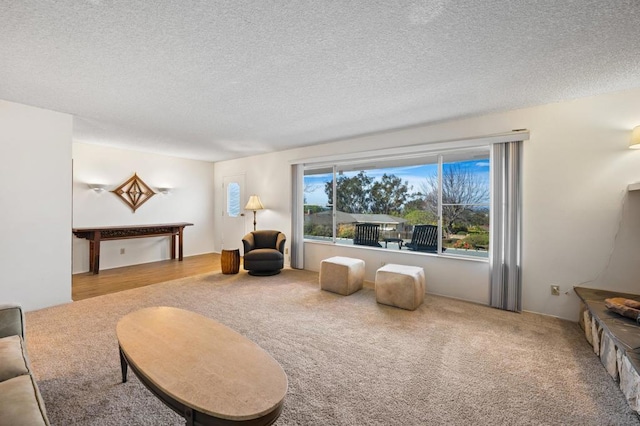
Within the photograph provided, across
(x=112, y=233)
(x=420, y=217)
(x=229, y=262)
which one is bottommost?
(x=229, y=262)

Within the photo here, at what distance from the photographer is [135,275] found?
4.91m

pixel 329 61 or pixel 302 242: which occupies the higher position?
pixel 329 61

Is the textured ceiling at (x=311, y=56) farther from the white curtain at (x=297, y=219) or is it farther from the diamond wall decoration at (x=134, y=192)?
the diamond wall decoration at (x=134, y=192)

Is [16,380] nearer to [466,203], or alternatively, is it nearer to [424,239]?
[424,239]

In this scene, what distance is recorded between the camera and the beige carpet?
168cm

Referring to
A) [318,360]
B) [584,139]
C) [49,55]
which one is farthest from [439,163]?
[49,55]

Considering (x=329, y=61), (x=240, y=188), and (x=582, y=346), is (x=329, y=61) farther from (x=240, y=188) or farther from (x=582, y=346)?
(x=240, y=188)

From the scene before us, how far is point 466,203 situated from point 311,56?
9.79 ft

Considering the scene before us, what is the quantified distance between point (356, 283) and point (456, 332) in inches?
60.1

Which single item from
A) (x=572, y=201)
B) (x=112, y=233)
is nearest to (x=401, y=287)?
(x=572, y=201)

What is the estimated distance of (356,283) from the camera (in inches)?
158

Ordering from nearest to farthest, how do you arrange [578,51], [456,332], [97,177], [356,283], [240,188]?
[578,51]
[456,332]
[356,283]
[97,177]
[240,188]

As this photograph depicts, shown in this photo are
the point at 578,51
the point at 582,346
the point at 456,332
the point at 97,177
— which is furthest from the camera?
the point at 97,177

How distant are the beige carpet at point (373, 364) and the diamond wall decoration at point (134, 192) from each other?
2862mm
